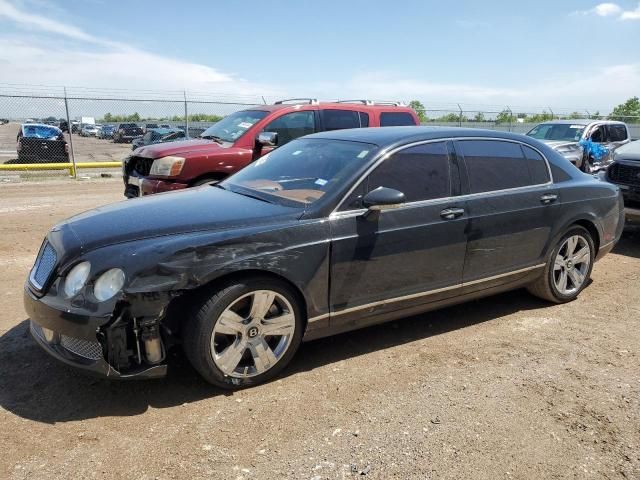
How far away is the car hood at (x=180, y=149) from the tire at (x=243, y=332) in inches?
174

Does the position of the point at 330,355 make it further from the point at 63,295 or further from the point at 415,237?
the point at 63,295

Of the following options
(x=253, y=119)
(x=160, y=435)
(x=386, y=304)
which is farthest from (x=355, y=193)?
(x=253, y=119)

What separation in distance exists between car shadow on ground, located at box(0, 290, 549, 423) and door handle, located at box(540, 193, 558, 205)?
1.21 metres

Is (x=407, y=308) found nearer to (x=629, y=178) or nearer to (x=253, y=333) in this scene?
(x=253, y=333)

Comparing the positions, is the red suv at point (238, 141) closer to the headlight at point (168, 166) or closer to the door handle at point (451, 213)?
the headlight at point (168, 166)

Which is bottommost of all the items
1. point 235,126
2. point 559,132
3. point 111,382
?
point 111,382

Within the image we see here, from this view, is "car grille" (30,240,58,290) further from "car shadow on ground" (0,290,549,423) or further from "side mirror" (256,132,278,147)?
"side mirror" (256,132,278,147)

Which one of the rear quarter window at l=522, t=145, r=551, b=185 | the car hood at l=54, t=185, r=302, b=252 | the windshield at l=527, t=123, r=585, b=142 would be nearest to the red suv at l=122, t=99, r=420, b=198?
the car hood at l=54, t=185, r=302, b=252

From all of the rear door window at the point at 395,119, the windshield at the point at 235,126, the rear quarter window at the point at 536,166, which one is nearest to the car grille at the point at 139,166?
the windshield at the point at 235,126

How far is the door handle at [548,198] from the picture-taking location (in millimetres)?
4488

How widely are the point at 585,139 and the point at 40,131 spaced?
58.7 ft

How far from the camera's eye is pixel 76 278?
118 inches

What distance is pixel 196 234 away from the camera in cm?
315

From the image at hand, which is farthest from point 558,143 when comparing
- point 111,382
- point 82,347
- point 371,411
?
point 82,347
